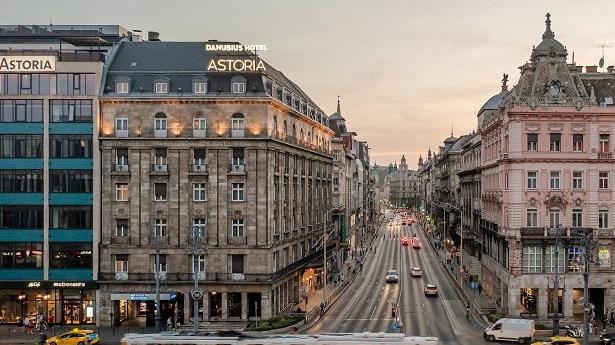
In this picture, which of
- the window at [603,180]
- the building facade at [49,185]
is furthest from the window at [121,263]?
the window at [603,180]

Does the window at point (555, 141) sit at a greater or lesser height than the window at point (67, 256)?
greater

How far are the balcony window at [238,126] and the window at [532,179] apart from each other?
3212 centimetres

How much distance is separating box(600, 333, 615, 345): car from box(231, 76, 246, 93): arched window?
43591 millimetres

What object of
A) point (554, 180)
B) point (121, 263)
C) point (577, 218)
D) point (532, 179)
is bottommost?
point (121, 263)

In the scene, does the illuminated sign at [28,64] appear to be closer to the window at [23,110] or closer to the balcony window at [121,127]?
the window at [23,110]

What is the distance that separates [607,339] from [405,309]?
2850 cm

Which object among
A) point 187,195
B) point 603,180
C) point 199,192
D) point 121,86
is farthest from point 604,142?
point 121,86

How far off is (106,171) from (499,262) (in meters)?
47.4

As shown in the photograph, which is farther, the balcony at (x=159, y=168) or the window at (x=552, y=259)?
the window at (x=552, y=259)

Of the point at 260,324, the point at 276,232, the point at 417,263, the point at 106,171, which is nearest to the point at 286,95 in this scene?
the point at 276,232

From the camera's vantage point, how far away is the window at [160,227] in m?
78.4

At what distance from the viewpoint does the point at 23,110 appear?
78.5 meters

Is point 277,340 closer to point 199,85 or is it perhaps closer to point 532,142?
point 199,85

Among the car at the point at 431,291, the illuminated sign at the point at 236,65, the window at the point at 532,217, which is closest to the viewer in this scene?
the illuminated sign at the point at 236,65
